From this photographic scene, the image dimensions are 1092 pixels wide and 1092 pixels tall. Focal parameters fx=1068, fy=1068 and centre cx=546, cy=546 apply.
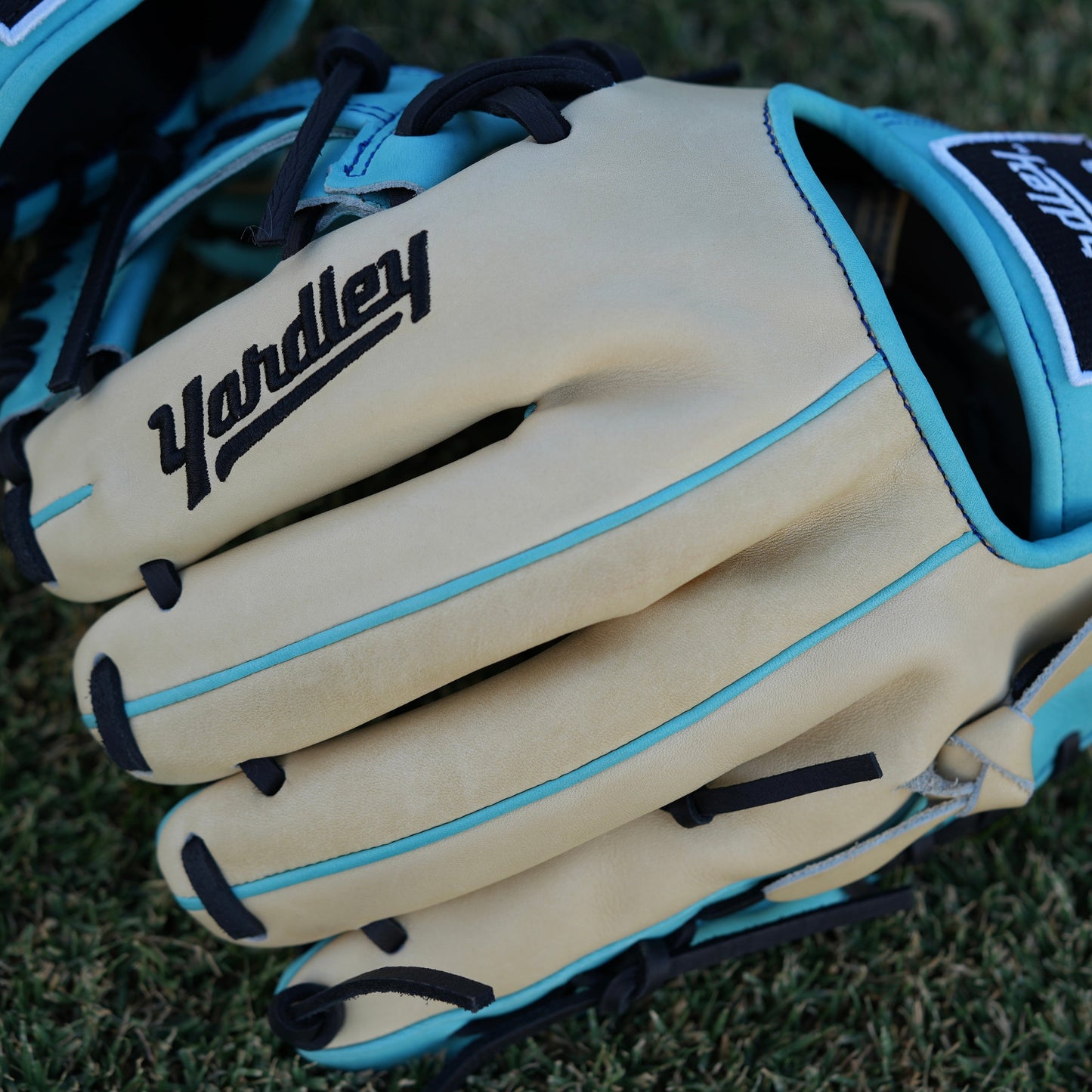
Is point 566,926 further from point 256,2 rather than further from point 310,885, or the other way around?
point 256,2

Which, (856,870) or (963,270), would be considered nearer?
(856,870)

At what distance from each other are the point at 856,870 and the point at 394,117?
105 cm

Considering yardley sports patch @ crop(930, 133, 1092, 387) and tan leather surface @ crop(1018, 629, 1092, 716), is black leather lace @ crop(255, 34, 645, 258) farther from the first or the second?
tan leather surface @ crop(1018, 629, 1092, 716)

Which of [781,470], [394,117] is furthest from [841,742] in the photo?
[394,117]

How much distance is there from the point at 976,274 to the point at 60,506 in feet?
3.51

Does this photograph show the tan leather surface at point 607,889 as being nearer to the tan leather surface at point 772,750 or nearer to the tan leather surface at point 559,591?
the tan leather surface at point 772,750

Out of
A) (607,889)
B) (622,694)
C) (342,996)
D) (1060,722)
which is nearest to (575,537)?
(622,694)

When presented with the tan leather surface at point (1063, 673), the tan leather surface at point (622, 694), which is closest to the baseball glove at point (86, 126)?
the tan leather surface at point (622, 694)

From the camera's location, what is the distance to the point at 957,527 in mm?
1090

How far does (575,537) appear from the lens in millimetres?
1032

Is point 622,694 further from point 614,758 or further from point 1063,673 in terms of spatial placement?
point 1063,673

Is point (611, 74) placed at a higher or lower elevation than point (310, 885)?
higher

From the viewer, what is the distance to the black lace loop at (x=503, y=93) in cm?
114

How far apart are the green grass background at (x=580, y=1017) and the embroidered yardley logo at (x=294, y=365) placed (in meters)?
0.40
